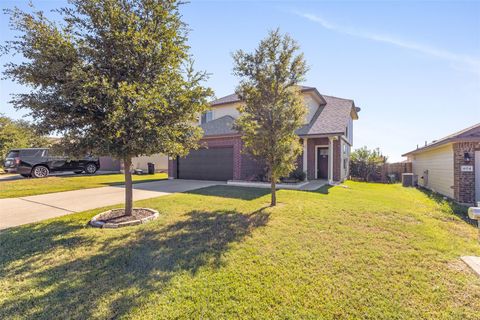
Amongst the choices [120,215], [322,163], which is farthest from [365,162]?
[120,215]

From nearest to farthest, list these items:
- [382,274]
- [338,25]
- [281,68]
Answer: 1. [382,274]
2. [281,68]
3. [338,25]

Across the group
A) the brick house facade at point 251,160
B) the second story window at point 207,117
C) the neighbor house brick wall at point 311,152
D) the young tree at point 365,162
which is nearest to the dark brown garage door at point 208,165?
the brick house facade at point 251,160

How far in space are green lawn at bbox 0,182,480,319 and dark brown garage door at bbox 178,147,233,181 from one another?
306 inches

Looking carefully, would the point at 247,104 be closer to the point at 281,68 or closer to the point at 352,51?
the point at 281,68

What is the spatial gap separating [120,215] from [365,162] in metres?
17.9

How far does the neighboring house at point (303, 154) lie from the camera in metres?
13.0

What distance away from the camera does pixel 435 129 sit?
1978 cm

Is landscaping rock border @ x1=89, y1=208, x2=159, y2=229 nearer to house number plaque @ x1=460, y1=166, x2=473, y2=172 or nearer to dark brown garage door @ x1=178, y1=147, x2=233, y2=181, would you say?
dark brown garage door @ x1=178, y1=147, x2=233, y2=181

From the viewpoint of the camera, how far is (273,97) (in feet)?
23.0

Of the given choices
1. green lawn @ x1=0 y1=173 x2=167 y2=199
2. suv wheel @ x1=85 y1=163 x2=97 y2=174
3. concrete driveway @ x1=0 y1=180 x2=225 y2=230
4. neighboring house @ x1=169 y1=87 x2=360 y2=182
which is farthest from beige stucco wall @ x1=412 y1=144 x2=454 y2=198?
suv wheel @ x1=85 y1=163 x2=97 y2=174

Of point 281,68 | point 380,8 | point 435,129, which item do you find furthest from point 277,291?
point 435,129

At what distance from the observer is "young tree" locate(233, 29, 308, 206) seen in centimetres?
688

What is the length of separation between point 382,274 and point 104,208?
23.7 ft

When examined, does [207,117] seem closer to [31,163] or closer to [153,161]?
[153,161]
